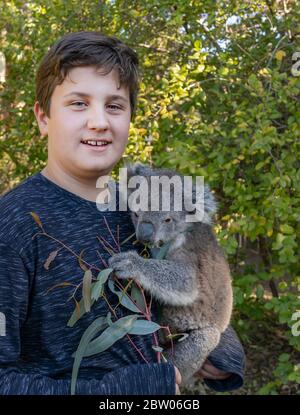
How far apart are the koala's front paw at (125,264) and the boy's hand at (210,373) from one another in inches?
19.1

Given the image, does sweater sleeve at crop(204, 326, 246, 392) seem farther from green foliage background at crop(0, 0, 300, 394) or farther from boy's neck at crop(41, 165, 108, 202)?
green foliage background at crop(0, 0, 300, 394)

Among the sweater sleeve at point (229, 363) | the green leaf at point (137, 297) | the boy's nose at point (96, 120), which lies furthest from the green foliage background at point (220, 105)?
the boy's nose at point (96, 120)

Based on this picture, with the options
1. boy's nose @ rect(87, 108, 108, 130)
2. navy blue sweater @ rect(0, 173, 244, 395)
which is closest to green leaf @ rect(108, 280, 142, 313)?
navy blue sweater @ rect(0, 173, 244, 395)

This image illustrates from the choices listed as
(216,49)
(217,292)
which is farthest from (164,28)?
(217,292)

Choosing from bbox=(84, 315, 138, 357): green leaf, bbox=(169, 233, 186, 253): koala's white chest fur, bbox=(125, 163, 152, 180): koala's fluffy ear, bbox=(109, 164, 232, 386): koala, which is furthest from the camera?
bbox=(125, 163, 152, 180): koala's fluffy ear

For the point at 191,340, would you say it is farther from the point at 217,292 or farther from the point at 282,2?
the point at 282,2

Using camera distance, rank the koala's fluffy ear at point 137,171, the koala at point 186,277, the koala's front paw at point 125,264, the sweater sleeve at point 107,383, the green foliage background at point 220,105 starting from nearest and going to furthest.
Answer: the sweater sleeve at point 107,383, the koala's front paw at point 125,264, the koala at point 186,277, the koala's fluffy ear at point 137,171, the green foliage background at point 220,105

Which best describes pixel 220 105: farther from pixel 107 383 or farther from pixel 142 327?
pixel 107 383

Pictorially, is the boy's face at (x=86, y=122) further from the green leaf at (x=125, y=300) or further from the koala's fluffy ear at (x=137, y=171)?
the koala's fluffy ear at (x=137, y=171)

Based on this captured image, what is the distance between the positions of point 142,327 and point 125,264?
256 mm

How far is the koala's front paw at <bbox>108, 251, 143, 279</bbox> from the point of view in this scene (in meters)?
1.58

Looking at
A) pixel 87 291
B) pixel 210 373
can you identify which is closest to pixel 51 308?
pixel 87 291

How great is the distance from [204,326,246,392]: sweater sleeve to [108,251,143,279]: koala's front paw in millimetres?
451

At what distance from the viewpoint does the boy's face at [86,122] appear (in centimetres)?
149
